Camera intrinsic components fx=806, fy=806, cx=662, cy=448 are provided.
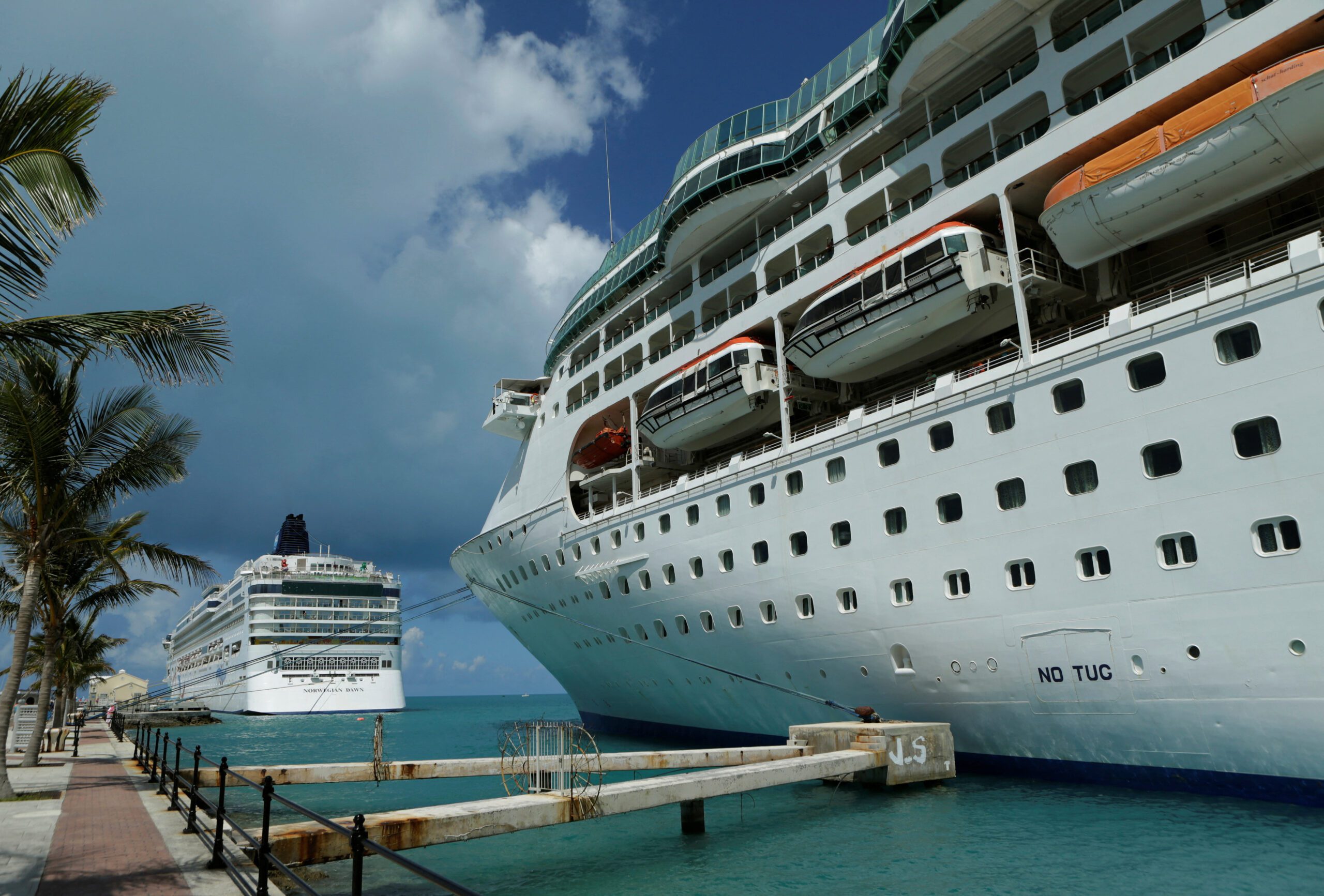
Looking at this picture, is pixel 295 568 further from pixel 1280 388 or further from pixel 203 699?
pixel 1280 388

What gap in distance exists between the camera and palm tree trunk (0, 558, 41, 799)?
12492mm

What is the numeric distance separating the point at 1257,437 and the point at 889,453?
581 cm

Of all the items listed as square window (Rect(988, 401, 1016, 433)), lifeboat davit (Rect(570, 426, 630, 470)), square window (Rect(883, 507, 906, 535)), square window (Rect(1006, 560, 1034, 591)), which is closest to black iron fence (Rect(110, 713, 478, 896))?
square window (Rect(1006, 560, 1034, 591))

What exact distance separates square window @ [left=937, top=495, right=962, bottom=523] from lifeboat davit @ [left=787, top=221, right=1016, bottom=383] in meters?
3.46

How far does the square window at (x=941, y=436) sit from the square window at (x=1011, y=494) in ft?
3.99

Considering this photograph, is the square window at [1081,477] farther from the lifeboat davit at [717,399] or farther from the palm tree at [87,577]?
the palm tree at [87,577]

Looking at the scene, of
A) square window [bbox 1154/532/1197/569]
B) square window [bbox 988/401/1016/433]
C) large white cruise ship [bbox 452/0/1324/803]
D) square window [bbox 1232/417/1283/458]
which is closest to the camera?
square window [bbox 1232/417/1283/458]

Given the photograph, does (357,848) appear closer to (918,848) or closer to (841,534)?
(918,848)

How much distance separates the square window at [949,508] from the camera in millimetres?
14000

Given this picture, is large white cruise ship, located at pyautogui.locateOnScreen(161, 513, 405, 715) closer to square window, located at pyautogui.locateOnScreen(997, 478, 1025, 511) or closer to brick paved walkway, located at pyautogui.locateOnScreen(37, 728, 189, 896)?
brick paved walkway, located at pyautogui.locateOnScreen(37, 728, 189, 896)

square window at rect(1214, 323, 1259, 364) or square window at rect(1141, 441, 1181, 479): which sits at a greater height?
square window at rect(1214, 323, 1259, 364)

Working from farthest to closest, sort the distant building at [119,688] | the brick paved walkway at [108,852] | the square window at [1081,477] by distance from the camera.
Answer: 1. the distant building at [119,688]
2. the square window at [1081,477]
3. the brick paved walkway at [108,852]

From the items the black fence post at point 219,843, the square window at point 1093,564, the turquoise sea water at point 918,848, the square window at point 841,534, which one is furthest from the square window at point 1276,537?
the black fence post at point 219,843

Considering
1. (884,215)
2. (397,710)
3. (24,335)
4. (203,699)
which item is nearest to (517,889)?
(24,335)
